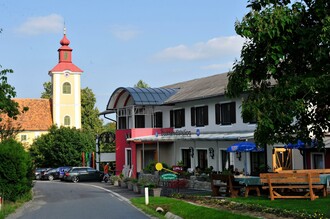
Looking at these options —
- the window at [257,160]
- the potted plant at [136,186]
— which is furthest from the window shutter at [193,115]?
the window at [257,160]

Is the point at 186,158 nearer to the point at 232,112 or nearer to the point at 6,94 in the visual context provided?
the point at 232,112

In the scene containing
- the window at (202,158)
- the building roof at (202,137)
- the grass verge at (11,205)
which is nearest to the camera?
the grass verge at (11,205)

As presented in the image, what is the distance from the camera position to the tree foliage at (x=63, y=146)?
60.8m

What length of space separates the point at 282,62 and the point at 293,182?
802 cm

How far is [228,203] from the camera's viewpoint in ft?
63.5

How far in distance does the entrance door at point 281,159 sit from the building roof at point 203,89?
21.5ft

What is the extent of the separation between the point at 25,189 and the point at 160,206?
8.82 meters

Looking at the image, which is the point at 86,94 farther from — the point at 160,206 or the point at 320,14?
the point at 320,14

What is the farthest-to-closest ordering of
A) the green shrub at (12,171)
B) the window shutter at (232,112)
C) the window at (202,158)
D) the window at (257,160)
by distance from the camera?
the window at (202,158), the window shutter at (232,112), the window at (257,160), the green shrub at (12,171)

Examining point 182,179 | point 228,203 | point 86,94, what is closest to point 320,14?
point 228,203

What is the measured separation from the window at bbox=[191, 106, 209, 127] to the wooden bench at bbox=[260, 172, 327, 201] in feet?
56.1

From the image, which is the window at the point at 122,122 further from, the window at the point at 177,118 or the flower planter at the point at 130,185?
the flower planter at the point at 130,185

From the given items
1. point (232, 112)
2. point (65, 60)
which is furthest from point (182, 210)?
point (65, 60)

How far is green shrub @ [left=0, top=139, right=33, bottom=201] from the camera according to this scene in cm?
2495
